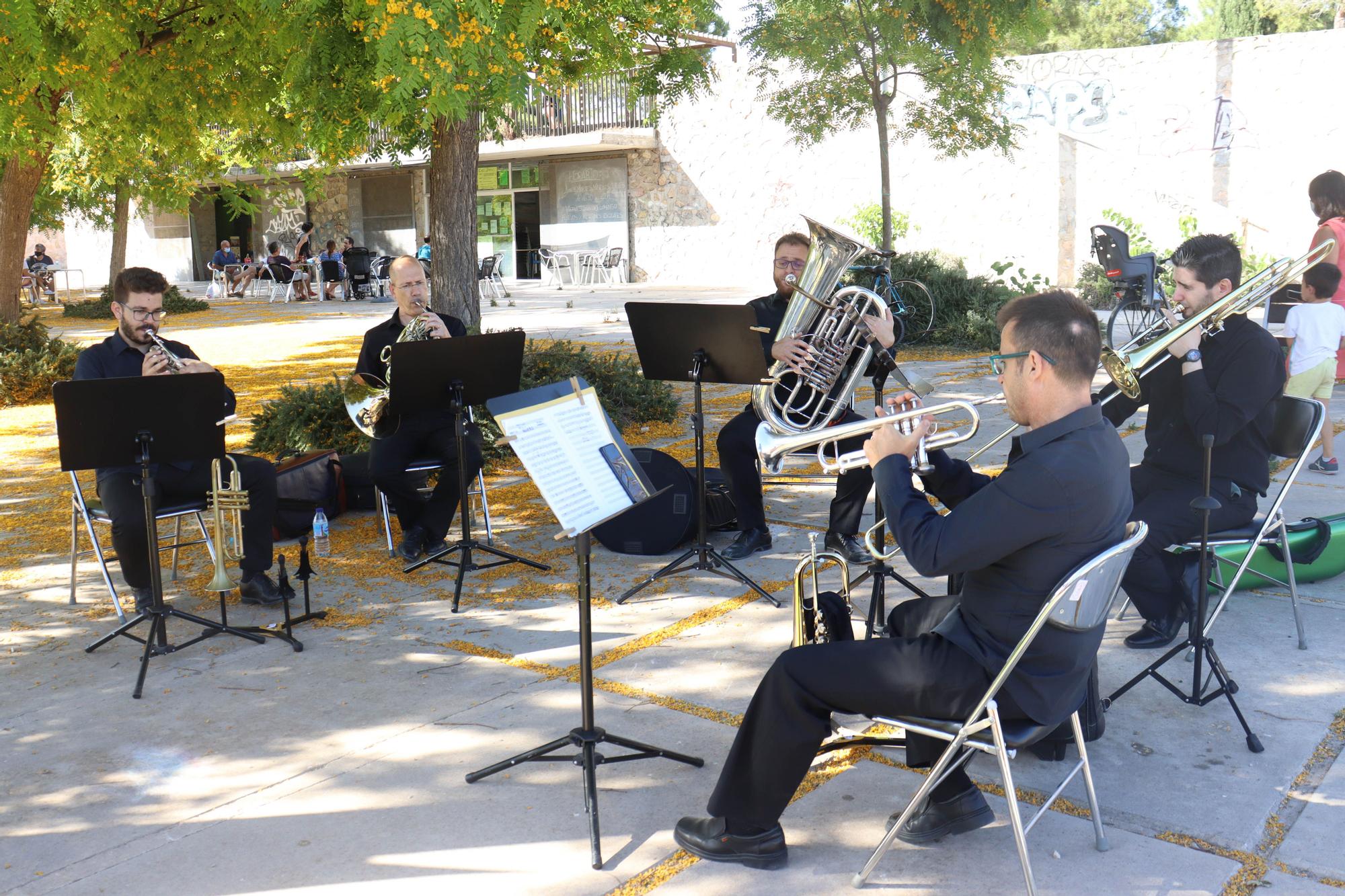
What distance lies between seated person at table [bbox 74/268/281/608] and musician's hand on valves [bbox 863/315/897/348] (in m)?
2.76

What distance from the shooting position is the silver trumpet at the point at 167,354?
5027 mm

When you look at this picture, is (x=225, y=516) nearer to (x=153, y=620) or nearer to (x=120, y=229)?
(x=153, y=620)

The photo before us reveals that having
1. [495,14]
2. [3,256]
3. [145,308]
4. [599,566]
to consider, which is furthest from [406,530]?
[3,256]

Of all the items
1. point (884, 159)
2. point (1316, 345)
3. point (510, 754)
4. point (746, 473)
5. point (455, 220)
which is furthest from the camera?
point (884, 159)

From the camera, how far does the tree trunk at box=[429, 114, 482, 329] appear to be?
8.84 meters

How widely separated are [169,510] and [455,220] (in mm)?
4708

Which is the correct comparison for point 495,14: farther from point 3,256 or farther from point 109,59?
point 3,256

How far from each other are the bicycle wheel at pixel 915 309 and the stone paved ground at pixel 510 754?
25.4ft

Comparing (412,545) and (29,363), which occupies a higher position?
(29,363)

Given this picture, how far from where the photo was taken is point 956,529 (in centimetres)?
276

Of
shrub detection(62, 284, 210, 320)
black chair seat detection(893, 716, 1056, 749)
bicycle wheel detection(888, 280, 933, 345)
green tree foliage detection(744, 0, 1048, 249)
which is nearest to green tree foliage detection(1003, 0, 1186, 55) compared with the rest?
green tree foliage detection(744, 0, 1048, 249)

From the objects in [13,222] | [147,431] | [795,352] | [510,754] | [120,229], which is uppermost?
[120,229]

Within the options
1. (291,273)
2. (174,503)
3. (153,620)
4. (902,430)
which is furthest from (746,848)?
(291,273)

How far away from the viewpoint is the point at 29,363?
11.8 metres
